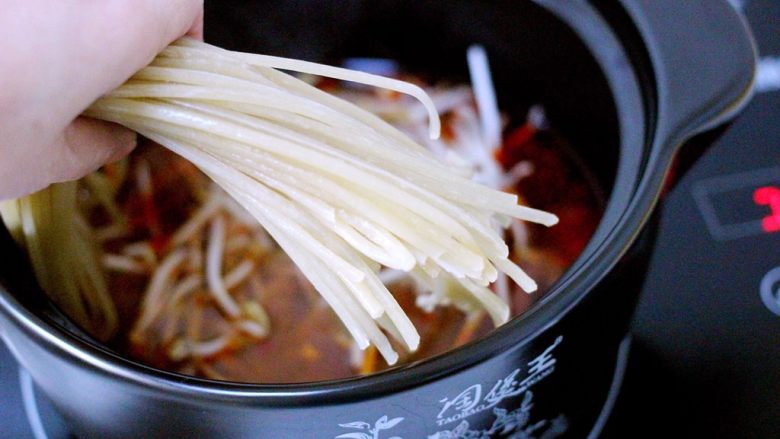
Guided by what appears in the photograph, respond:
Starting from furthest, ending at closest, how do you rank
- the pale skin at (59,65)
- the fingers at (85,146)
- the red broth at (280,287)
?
the red broth at (280,287) → the fingers at (85,146) → the pale skin at (59,65)

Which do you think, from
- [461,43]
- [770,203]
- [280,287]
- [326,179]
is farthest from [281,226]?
[770,203]

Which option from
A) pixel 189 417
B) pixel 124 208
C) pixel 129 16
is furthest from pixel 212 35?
pixel 189 417

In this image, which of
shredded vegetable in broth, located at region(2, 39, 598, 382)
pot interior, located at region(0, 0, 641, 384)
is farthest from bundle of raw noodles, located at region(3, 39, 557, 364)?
pot interior, located at region(0, 0, 641, 384)

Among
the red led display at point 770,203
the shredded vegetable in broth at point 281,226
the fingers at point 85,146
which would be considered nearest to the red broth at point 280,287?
the shredded vegetable in broth at point 281,226

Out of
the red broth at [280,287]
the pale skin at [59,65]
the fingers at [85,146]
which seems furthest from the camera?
the red broth at [280,287]

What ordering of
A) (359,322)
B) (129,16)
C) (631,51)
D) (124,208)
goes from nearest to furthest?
(129,16), (359,322), (631,51), (124,208)

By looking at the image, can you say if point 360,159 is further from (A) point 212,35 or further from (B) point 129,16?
(A) point 212,35

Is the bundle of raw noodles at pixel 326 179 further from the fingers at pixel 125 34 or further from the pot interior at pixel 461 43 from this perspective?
the pot interior at pixel 461 43

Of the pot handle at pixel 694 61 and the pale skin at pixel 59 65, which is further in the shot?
the pot handle at pixel 694 61
